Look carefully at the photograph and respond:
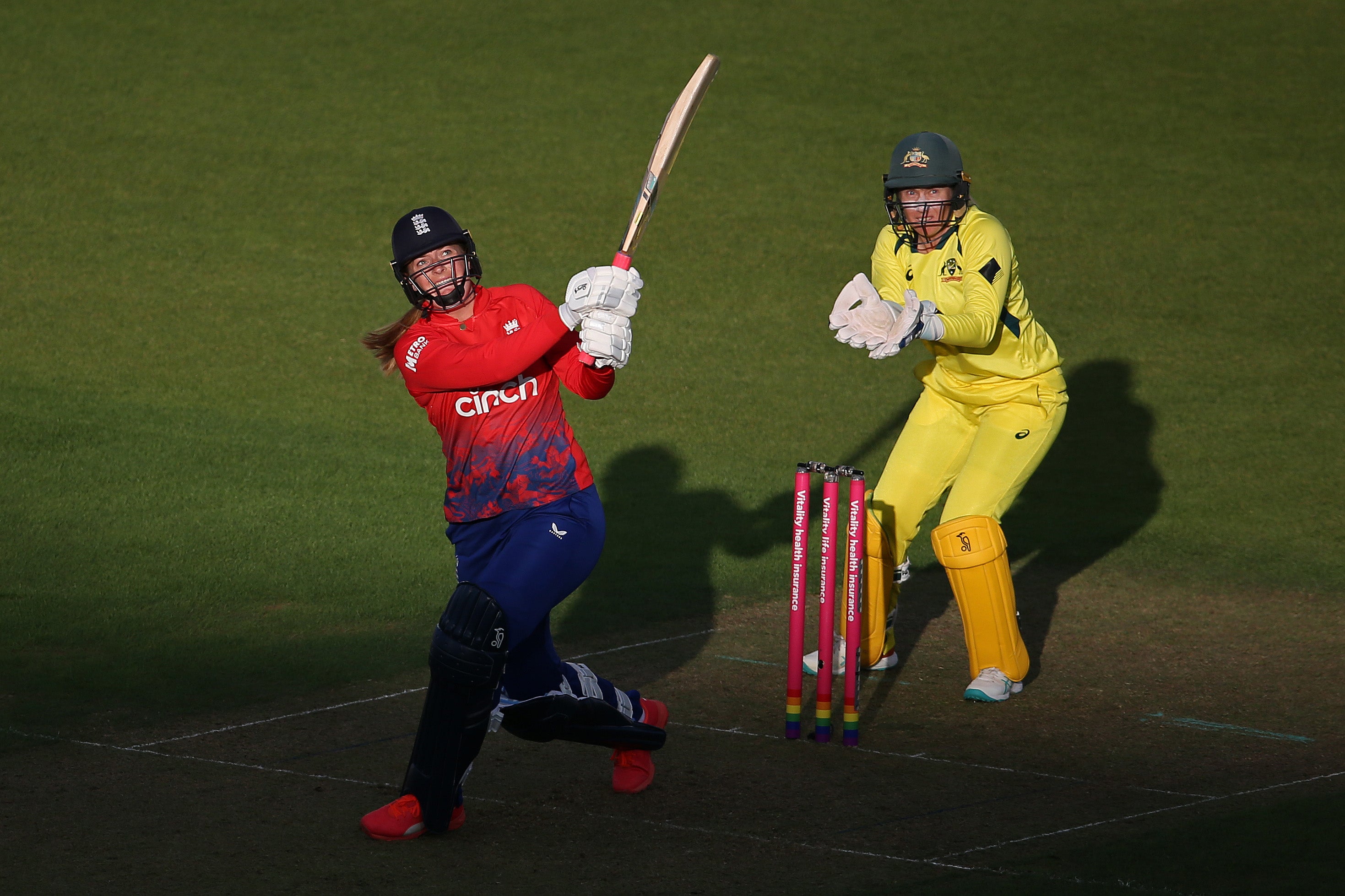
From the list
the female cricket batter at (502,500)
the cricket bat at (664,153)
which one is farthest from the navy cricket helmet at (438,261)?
the cricket bat at (664,153)

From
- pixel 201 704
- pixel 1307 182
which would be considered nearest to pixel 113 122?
pixel 201 704

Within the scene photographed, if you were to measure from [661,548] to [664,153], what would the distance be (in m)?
4.28

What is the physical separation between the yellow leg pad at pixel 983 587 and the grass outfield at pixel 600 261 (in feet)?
6.13

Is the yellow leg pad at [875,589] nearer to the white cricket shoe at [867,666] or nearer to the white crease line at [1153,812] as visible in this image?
the white cricket shoe at [867,666]

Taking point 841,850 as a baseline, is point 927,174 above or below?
above

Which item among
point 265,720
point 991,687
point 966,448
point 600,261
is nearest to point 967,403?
point 966,448

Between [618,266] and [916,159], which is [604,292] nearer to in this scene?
[618,266]

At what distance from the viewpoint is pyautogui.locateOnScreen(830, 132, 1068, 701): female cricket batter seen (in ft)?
22.6

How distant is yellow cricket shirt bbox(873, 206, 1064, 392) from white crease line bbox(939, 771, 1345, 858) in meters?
2.07

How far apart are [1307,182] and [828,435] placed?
811 cm

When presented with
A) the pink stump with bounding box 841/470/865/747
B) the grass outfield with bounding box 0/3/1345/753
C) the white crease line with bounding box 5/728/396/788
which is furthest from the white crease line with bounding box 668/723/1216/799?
the grass outfield with bounding box 0/3/1345/753

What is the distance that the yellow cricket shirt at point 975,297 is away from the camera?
6746 mm

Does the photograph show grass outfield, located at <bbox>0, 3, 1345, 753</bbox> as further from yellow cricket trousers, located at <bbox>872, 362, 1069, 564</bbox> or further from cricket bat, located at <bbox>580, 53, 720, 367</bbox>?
cricket bat, located at <bbox>580, 53, 720, 367</bbox>

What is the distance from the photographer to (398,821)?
17.4 feet
